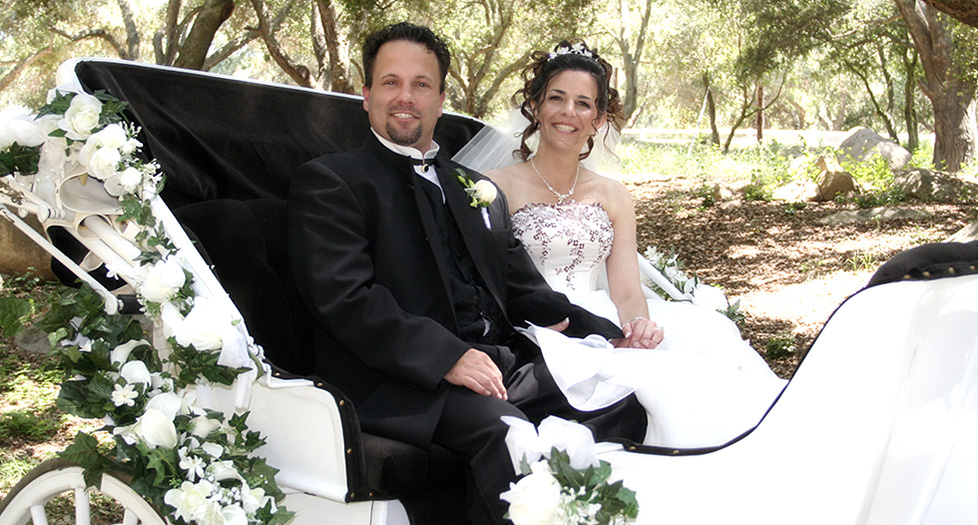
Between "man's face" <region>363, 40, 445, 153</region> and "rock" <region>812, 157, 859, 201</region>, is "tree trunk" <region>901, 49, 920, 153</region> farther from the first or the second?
"man's face" <region>363, 40, 445, 153</region>

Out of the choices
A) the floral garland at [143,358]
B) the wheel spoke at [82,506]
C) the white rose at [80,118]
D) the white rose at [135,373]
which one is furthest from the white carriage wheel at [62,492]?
the white rose at [80,118]

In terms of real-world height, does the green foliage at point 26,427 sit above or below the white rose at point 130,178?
below

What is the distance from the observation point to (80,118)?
6.72 feet

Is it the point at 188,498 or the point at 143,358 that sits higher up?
the point at 143,358

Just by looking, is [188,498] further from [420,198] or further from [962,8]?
[962,8]

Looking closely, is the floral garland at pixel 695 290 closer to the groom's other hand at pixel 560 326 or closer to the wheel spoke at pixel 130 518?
the groom's other hand at pixel 560 326

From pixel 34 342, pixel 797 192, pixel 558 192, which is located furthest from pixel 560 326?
pixel 797 192

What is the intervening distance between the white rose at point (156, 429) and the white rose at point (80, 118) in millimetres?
737

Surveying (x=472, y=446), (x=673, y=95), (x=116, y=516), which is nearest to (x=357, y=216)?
(x=472, y=446)

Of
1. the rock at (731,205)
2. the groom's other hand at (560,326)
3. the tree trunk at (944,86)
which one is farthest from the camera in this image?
the rock at (731,205)

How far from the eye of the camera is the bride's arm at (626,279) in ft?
9.27

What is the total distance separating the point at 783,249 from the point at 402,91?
6.50 m

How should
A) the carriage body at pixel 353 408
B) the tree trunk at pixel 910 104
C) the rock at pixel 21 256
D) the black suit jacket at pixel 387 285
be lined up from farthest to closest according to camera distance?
1. the tree trunk at pixel 910 104
2. the rock at pixel 21 256
3. the black suit jacket at pixel 387 285
4. the carriage body at pixel 353 408

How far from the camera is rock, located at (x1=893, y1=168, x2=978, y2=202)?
30.7ft
